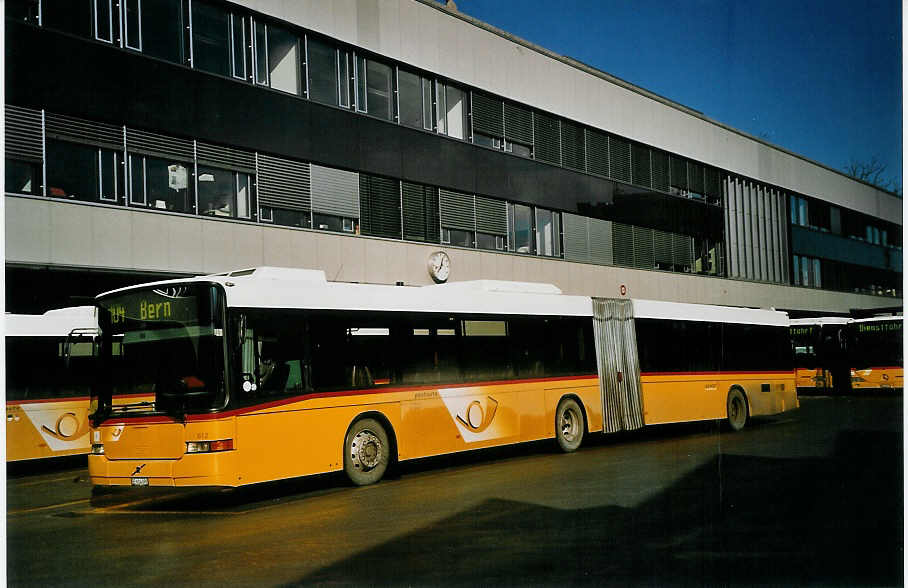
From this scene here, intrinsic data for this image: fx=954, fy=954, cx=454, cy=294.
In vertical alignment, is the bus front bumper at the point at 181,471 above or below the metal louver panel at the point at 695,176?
below

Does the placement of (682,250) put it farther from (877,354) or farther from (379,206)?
(379,206)

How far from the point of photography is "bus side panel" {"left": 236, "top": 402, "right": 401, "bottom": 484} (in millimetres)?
11414

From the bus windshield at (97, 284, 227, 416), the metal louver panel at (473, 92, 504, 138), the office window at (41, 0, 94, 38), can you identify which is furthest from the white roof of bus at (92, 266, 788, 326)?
the metal louver panel at (473, 92, 504, 138)

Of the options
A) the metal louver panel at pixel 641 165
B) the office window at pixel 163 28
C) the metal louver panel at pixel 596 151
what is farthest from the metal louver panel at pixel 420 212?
the office window at pixel 163 28

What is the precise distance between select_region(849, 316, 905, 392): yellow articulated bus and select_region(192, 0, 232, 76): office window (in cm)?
1254

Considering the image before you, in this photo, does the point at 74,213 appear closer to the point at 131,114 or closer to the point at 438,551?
the point at 131,114

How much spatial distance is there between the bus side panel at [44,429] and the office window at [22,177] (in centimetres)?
354

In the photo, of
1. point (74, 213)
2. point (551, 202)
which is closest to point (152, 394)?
point (74, 213)

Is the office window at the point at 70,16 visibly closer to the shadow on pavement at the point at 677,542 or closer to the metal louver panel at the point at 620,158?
the shadow on pavement at the point at 677,542

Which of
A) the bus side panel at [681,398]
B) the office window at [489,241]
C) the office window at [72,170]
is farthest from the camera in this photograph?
the office window at [489,241]

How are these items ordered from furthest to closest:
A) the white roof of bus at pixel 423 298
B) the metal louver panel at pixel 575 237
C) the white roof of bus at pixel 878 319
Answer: the metal louver panel at pixel 575 237, the white roof of bus at pixel 878 319, the white roof of bus at pixel 423 298

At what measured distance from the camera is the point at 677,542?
846cm

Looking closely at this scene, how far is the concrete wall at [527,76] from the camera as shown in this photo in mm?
17609

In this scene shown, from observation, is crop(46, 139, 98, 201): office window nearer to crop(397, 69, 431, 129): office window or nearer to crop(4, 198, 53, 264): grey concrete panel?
crop(4, 198, 53, 264): grey concrete panel
